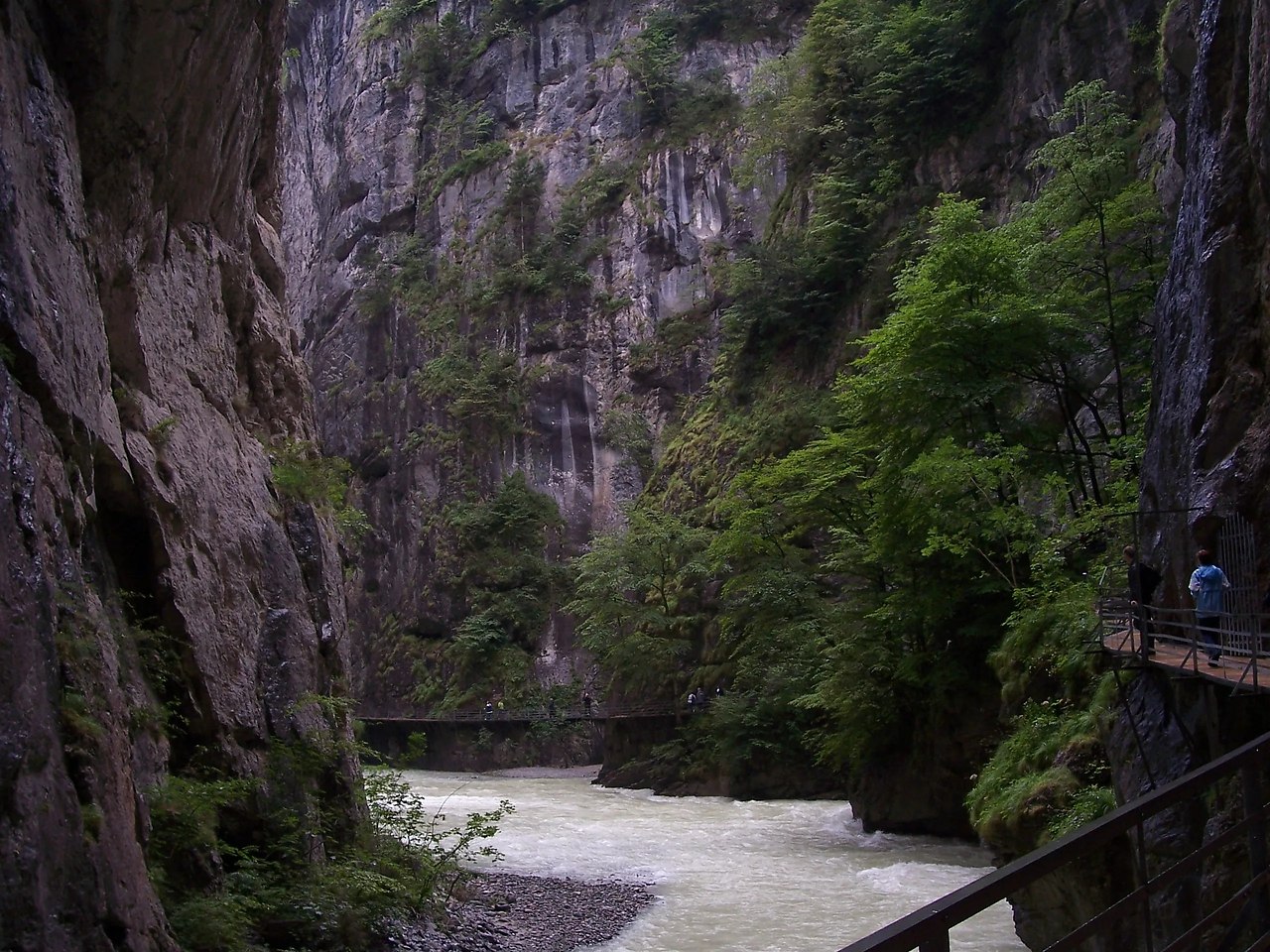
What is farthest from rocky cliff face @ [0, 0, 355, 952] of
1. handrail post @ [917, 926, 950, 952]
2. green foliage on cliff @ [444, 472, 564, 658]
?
green foliage on cliff @ [444, 472, 564, 658]

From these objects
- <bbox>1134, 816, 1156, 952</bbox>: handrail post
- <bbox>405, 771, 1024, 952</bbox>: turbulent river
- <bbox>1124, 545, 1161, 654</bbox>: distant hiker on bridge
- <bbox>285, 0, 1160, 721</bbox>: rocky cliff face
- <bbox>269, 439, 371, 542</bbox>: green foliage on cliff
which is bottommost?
<bbox>405, 771, 1024, 952</bbox>: turbulent river

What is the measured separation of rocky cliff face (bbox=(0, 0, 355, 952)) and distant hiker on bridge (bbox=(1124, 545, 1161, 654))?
797 cm

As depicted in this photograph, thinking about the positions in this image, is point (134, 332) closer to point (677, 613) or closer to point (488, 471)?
point (677, 613)

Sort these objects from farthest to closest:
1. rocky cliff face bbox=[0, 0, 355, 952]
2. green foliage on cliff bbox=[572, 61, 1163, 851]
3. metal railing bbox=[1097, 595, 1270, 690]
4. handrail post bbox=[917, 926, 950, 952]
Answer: green foliage on cliff bbox=[572, 61, 1163, 851] → metal railing bbox=[1097, 595, 1270, 690] → rocky cliff face bbox=[0, 0, 355, 952] → handrail post bbox=[917, 926, 950, 952]

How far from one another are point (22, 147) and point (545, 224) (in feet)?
139

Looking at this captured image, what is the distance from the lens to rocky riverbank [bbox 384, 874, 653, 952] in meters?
11.2

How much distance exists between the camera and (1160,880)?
338 centimetres

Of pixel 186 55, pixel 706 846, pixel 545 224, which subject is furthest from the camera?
pixel 545 224

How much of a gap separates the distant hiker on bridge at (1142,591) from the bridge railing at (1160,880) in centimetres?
268

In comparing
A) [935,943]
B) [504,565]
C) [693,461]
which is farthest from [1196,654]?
[504,565]

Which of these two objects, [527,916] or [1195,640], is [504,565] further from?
[1195,640]

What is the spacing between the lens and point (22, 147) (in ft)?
26.3

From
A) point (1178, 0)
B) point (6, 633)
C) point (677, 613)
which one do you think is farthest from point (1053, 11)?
point (6, 633)

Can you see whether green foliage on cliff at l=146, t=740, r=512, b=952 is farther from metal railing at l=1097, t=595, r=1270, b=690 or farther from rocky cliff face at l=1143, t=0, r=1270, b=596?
rocky cliff face at l=1143, t=0, r=1270, b=596
